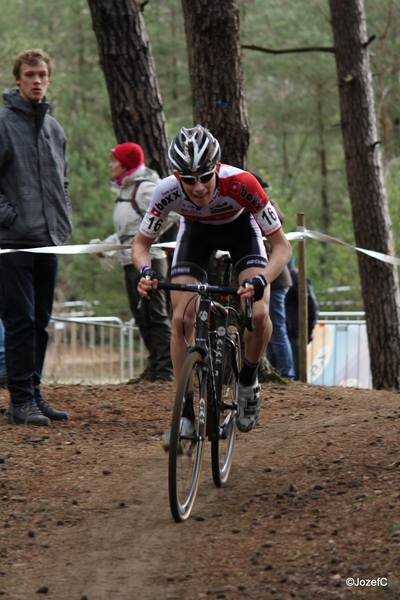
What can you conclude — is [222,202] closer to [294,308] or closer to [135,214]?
[135,214]

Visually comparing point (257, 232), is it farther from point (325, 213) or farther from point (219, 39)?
point (325, 213)

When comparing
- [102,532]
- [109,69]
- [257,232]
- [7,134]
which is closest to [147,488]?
[102,532]

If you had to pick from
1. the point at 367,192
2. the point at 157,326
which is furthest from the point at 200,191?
the point at 367,192

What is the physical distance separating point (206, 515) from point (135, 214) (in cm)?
438

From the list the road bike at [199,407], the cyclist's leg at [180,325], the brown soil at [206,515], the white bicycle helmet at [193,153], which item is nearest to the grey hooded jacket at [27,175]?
the brown soil at [206,515]

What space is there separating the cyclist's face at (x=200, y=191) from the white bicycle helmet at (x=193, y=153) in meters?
0.08

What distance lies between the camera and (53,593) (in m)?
4.10

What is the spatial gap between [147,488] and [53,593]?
1453mm

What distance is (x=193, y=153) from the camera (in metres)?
5.07

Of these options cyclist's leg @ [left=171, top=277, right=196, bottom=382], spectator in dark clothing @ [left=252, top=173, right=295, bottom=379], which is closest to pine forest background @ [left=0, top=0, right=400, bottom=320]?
spectator in dark clothing @ [left=252, top=173, right=295, bottom=379]

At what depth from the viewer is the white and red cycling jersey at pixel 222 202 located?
5.48 meters

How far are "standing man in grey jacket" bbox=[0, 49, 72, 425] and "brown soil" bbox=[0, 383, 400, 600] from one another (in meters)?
0.57

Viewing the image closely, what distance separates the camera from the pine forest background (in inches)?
945

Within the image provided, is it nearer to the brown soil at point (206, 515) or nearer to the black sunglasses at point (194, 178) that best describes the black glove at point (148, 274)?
the black sunglasses at point (194, 178)
